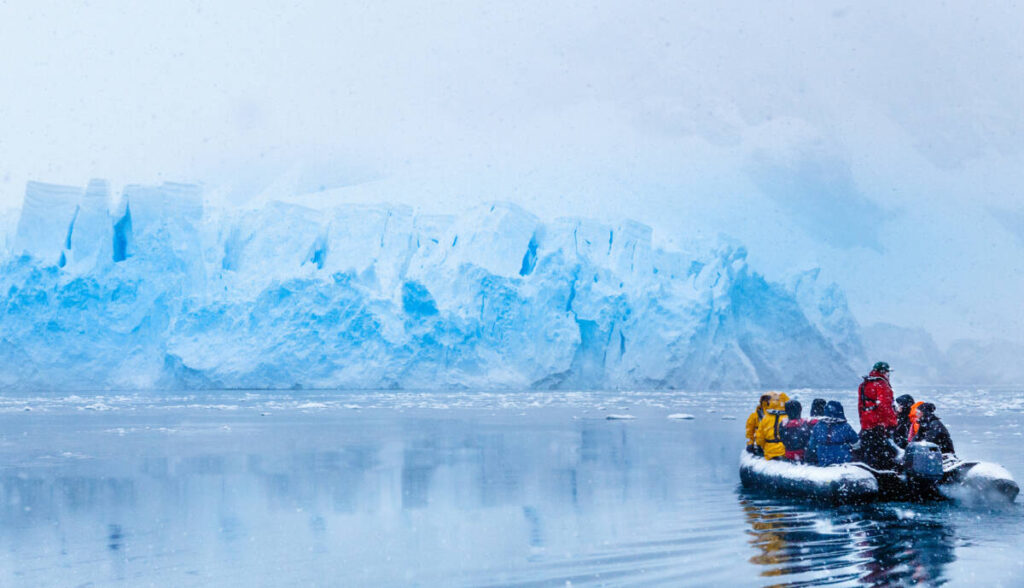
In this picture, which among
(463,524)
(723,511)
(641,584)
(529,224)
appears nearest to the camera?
(641,584)

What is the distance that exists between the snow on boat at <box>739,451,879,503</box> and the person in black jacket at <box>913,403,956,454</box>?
0.91 meters

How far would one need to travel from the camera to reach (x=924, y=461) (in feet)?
31.0

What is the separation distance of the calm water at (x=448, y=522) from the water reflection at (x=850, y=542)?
3 cm

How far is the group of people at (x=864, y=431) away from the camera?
9.65 meters

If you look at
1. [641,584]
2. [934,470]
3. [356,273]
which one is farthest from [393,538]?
[356,273]

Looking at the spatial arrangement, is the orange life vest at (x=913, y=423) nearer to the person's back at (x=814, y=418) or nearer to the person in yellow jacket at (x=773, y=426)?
the person's back at (x=814, y=418)

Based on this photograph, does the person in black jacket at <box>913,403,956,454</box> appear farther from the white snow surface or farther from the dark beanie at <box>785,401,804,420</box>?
the dark beanie at <box>785,401,804,420</box>

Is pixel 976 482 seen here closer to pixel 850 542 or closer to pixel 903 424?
pixel 903 424

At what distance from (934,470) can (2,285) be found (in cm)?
3923

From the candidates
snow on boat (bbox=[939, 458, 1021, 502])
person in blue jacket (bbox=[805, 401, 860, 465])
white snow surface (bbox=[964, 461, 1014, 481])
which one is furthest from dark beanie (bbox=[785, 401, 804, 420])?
white snow surface (bbox=[964, 461, 1014, 481])

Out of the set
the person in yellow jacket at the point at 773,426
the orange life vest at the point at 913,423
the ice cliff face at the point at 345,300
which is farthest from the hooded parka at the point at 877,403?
the ice cliff face at the point at 345,300

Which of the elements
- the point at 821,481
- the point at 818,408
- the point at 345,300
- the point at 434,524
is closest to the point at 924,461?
the point at 821,481

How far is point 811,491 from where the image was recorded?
948 centimetres

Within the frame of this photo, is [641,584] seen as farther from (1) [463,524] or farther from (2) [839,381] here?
(2) [839,381]
